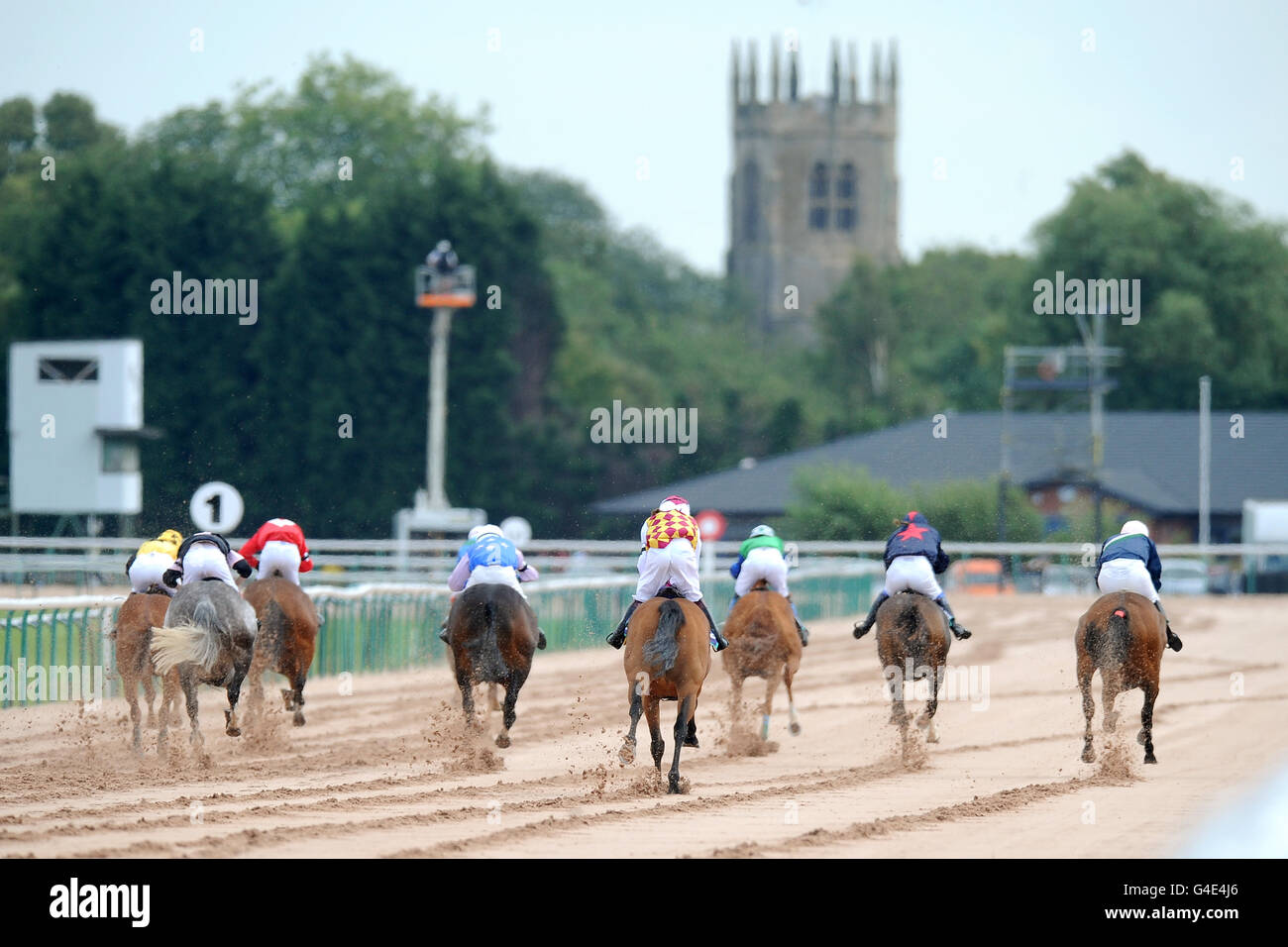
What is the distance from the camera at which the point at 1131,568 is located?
1325 cm

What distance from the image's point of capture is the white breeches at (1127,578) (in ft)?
43.4

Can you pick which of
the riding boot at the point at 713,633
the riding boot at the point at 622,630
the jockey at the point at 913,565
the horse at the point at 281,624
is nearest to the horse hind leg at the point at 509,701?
the riding boot at the point at 622,630

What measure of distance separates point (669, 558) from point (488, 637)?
161cm

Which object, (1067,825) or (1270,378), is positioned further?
(1270,378)

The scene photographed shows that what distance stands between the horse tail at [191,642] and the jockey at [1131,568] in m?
5.41

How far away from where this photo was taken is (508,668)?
43.2 feet

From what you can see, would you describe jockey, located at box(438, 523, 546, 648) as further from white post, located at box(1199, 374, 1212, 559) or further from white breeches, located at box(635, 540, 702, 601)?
white post, located at box(1199, 374, 1212, 559)

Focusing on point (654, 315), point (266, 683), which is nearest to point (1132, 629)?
point (266, 683)

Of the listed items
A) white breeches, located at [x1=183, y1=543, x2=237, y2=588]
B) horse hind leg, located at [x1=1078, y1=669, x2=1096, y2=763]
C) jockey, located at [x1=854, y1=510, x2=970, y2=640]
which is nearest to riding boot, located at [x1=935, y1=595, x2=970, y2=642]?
jockey, located at [x1=854, y1=510, x2=970, y2=640]

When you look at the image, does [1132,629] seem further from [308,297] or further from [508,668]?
[308,297]

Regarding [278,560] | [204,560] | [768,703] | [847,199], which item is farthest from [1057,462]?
[847,199]

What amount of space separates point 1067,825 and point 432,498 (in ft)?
86.3

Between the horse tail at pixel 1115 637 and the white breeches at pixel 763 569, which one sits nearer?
the horse tail at pixel 1115 637

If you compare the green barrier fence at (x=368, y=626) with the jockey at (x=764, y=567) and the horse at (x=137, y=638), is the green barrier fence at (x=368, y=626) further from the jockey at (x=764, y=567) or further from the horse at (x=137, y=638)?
the jockey at (x=764, y=567)
